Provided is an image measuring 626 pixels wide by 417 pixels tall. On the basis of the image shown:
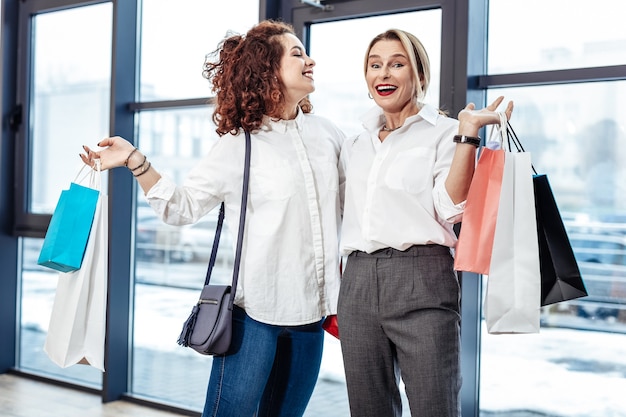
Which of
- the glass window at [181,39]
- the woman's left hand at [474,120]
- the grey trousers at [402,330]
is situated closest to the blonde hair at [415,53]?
the woman's left hand at [474,120]

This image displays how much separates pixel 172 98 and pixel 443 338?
220 centimetres

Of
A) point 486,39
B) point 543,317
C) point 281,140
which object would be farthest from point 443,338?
point 486,39

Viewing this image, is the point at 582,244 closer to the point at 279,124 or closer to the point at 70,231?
the point at 279,124

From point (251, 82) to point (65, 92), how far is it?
230 cm

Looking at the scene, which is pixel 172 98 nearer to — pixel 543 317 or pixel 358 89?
pixel 358 89

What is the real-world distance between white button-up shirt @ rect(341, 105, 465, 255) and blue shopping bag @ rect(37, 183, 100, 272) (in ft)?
2.40

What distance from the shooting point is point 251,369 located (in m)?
1.85

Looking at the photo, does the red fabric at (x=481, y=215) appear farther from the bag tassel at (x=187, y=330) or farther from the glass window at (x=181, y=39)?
the glass window at (x=181, y=39)

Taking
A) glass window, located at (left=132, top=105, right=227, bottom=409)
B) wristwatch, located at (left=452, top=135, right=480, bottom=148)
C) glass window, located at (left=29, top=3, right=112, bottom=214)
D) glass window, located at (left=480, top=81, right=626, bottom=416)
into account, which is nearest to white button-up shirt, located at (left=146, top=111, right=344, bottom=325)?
wristwatch, located at (left=452, top=135, right=480, bottom=148)

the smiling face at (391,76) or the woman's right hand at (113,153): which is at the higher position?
the smiling face at (391,76)

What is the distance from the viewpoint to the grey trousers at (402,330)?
63.5 inches

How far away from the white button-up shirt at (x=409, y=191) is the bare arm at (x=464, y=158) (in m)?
0.03

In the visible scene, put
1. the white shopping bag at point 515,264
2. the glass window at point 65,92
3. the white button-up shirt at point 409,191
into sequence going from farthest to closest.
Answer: the glass window at point 65,92, the white button-up shirt at point 409,191, the white shopping bag at point 515,264

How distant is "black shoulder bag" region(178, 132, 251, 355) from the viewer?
5.99ft
